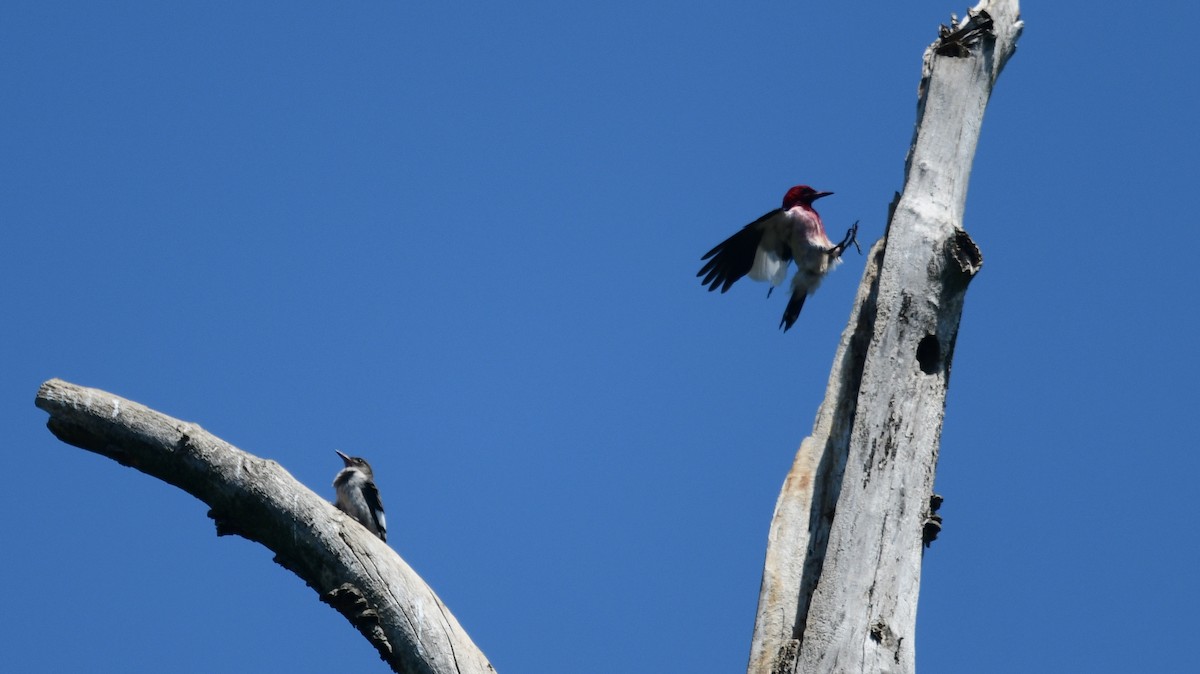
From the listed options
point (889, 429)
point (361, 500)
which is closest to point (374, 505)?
point (361, 500)

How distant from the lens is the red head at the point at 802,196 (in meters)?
8.02

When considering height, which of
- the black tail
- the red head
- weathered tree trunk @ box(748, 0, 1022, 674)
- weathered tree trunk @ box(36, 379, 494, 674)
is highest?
the red head

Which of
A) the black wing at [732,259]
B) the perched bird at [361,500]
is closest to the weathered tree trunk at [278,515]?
the perched bird at [361,500]

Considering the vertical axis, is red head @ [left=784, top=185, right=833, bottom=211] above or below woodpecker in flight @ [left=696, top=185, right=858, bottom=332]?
above

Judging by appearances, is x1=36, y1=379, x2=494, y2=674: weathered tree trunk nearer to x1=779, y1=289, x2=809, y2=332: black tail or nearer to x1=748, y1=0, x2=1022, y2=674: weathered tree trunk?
x1=748, y1=0, x2=1022, y2=674: weathered tree trunk

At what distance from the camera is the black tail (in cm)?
798

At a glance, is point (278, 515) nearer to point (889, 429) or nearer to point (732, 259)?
point (889, 429)

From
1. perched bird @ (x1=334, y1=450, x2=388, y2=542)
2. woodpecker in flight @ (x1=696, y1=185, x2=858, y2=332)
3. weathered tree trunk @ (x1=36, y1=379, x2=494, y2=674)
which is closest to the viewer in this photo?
weathered tree trunk @ (x1=36, y1=379, x2=494, y2=674)

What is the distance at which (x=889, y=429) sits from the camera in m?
4.45

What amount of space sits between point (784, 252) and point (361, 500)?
3258mm

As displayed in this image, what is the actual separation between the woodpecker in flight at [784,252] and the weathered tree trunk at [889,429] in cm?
256

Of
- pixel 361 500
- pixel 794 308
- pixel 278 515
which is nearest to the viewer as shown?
pixel 278 515

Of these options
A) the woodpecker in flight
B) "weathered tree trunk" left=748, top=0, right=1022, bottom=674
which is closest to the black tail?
the woodpecker in flight

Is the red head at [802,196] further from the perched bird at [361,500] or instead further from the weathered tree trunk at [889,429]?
the perched bird at [361,500]
